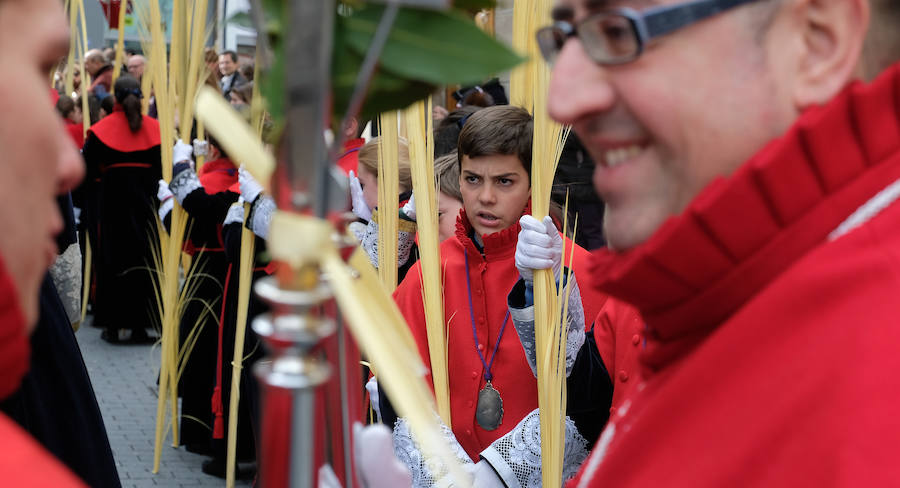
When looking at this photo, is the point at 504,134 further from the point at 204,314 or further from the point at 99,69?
the point at 99,69

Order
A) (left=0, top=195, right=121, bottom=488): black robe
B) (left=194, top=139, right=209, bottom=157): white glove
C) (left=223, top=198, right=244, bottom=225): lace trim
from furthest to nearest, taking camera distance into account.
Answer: (left=194, top=139, right=209, bottom=157): white glove → (left=223, top=198, right=244, bottom=225): lace trim → (left=0, top=195, right=121, bottom=488): black robe

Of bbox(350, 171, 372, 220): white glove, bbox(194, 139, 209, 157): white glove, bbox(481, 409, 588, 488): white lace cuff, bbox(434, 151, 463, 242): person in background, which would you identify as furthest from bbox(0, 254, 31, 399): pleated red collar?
bbox(194, 139, 209, 157): white glove

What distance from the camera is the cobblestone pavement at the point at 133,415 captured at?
14.6ft

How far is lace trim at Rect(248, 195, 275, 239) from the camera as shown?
3.19 meters

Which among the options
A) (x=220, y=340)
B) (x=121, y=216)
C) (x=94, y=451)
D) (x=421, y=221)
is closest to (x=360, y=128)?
(x=220, y=340)

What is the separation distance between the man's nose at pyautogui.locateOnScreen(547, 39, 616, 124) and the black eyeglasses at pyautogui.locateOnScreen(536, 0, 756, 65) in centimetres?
2

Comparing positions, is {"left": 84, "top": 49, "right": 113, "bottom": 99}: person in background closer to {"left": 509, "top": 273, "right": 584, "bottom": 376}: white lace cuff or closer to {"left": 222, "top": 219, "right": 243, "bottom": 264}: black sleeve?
{"left": 222, "top": 219, "right": 243, "bottom": 264}: black sleeve

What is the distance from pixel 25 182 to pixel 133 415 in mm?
4738

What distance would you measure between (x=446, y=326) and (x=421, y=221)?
0.98 ft

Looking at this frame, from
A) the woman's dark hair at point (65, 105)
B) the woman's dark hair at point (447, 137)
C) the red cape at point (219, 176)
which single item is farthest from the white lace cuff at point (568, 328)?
the woman's dark hair at point (65, 105)

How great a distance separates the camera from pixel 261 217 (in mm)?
3203

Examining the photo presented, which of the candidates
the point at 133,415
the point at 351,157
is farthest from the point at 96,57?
the point at 351,157

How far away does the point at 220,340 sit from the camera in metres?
4.21

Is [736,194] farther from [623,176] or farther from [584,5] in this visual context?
[584,5]
